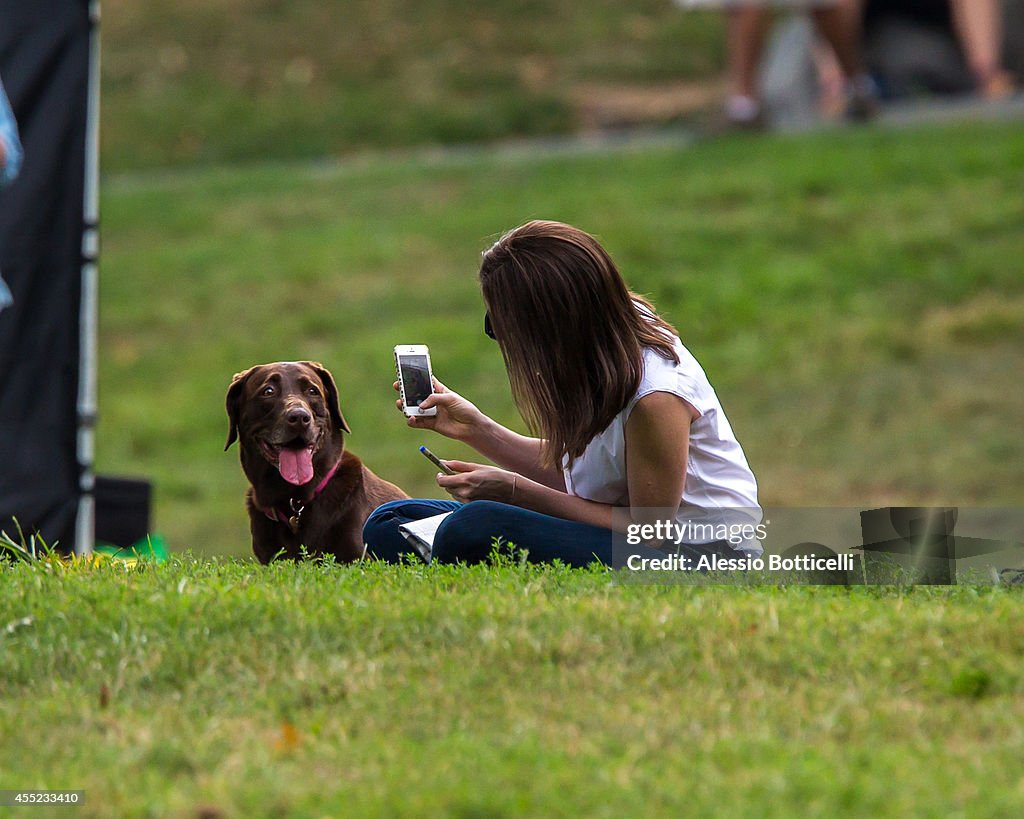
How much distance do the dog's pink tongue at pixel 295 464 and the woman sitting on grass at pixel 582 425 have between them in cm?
41

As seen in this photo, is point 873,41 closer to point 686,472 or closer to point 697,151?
point 697,151

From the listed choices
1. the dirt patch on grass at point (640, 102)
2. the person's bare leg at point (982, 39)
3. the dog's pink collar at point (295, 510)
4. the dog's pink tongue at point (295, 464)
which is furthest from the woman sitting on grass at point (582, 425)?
the dirt patch on grass at point (640, 102)

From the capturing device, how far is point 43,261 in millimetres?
6660

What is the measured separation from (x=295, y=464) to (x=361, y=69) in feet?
48.3

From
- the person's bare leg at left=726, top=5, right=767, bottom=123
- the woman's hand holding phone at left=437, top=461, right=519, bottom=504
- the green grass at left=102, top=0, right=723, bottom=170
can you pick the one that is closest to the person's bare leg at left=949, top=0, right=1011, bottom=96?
the person's bare leg at left=726, top=5, right=767, bottom=123

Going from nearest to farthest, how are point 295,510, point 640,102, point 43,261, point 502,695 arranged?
point 502,695 → point 295,510 → point 43,261 → point 640,102

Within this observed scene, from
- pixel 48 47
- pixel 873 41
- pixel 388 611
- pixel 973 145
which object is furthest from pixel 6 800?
pixel 873 41

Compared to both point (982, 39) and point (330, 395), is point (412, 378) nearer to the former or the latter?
point (330, 395)

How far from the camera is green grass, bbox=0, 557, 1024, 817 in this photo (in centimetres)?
321

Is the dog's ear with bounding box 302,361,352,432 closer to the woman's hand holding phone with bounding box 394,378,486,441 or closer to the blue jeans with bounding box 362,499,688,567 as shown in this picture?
the woman's hand holding phone with bounding box 394,378,486,441

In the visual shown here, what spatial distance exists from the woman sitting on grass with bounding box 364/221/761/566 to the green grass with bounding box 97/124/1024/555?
557cm

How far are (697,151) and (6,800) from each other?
39.2 feet

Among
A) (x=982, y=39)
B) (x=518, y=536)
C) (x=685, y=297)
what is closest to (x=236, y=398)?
(x=518, y=536)

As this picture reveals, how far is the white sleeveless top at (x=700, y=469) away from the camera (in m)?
4.71
